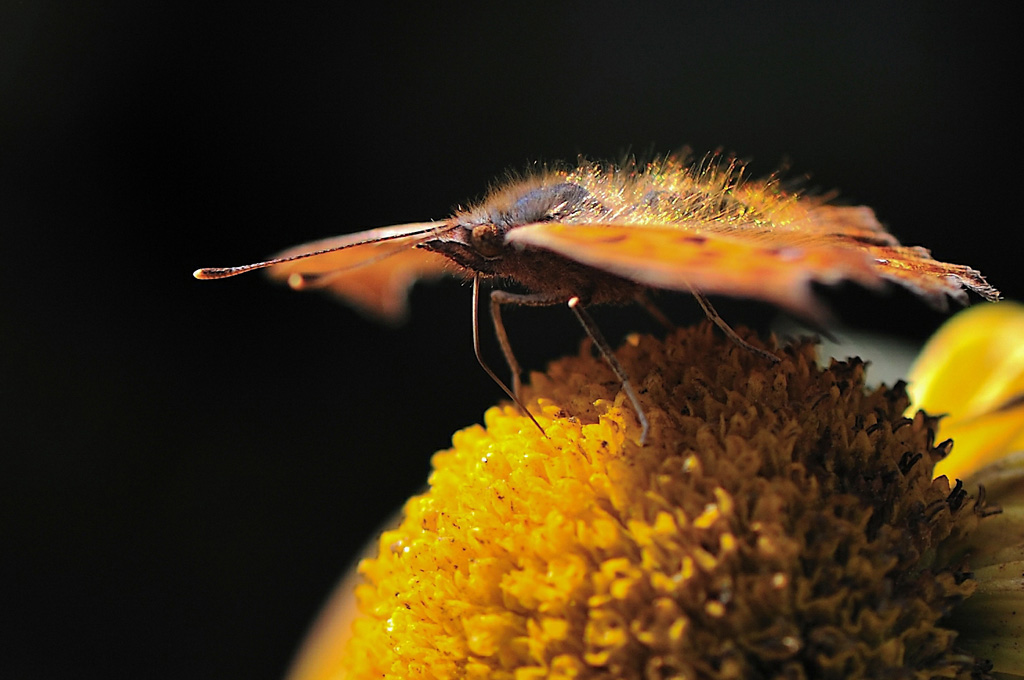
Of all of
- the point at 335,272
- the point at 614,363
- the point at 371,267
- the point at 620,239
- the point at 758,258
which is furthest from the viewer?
the point at 371,267

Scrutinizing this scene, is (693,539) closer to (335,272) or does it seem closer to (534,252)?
(534,252)

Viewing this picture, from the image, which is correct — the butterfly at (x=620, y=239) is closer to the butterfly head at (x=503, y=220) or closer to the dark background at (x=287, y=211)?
the butterfly head at (x=503, y=220)

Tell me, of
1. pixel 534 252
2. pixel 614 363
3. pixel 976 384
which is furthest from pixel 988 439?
pixel 534 252

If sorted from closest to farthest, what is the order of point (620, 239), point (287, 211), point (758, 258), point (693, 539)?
point (758, 258) → point (620, 239) → point (693, 539) → point (287, 211)

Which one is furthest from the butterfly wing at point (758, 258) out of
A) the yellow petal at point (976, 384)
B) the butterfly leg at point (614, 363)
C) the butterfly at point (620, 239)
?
the yellow petal at point (976, 384)

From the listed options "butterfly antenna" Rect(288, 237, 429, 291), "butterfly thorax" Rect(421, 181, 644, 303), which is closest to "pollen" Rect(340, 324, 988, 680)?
"butterfly thorax" Rect(421, 181, 644, 303)

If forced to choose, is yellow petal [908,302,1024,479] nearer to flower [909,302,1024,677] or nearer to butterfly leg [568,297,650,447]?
flower [909,302,1024,677]

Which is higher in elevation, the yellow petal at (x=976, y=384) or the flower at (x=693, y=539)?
the flower at (x=693, y=539)
